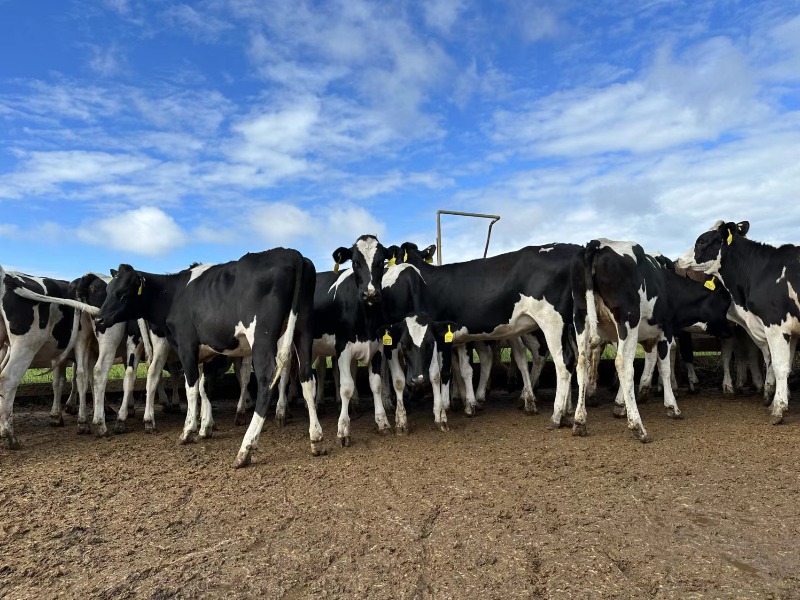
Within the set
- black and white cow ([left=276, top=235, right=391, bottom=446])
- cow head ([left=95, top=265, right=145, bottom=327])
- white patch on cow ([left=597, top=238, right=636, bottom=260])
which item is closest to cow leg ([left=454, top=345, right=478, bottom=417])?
black and white cow ([left=276, top=235, right=391, bottom=446])

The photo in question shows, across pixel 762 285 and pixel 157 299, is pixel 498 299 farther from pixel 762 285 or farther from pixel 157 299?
pixel 157 299

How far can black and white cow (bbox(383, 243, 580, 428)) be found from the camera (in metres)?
9.03

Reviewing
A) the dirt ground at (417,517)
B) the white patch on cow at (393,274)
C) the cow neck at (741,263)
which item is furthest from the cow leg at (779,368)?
the white patch on cow at (393,274)

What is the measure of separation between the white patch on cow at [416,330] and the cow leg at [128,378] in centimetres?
470

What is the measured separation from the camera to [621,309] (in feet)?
26.8

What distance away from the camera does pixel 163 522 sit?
505 centimetres

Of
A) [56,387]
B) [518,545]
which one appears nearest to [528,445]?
[518,545]

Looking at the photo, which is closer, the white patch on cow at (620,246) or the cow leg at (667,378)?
the white patch on cow at (620,246)

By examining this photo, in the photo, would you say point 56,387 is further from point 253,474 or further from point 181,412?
point 253,474

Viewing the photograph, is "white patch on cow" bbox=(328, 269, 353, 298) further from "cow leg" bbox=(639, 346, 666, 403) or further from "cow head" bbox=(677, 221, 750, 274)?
"cow head" bbox=(677, 221, 750, 274)

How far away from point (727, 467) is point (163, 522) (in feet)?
18.9

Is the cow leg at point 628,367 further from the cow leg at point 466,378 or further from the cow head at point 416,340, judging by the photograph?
the cow leg at point 466,378

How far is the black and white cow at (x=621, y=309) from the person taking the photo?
7992 mm

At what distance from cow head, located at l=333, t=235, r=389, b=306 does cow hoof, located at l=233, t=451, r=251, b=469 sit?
2820 millimetres
